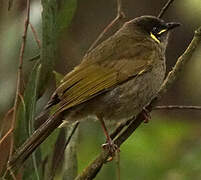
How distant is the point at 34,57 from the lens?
4.18 metres

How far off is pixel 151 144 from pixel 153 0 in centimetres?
473

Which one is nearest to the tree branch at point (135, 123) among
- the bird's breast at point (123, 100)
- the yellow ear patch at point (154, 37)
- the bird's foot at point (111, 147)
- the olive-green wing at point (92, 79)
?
the bird's foot at point (111, 147)

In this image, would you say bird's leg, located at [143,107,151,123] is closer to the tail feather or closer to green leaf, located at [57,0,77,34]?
the tail feather

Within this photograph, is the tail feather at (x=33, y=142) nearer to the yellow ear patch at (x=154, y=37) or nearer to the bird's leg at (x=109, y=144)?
the bird's leg at (x=109, y=144)

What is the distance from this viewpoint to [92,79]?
14.3ft

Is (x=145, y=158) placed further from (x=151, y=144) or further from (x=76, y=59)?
(x=76, y=59)

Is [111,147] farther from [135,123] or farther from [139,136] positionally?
[139,136]

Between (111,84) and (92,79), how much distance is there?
0.47 ft

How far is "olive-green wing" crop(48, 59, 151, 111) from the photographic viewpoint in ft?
13.7

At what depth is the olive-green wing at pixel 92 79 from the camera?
4188mm

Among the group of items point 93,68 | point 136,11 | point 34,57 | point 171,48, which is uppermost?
point 34,57

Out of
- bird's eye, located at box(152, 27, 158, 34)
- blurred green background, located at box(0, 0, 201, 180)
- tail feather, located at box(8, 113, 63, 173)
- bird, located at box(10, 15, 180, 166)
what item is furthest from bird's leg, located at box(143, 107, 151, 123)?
bird's eye, located at box(152, 27, 158, 34)

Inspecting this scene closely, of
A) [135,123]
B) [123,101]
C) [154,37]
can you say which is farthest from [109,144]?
[154,37]

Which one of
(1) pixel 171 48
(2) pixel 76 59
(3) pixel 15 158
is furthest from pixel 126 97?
(1) pixel 171 48
